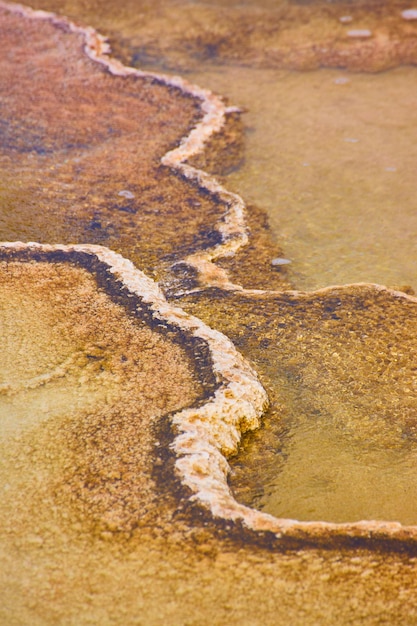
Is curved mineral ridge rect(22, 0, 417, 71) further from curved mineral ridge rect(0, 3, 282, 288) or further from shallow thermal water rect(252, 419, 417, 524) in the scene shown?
shallow thermal water rect(252, 419, 417, 524)

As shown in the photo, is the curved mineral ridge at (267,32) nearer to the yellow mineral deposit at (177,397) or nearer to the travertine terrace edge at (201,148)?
the travertine terrace edge at (201,148)

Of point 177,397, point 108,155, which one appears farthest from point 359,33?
point 177,397

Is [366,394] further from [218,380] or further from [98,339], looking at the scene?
[98,339]

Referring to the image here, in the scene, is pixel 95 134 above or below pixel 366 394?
above

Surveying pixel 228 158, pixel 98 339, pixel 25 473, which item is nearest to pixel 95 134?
pixel 228 158

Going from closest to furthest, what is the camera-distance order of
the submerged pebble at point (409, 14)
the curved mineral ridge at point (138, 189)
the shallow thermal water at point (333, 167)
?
the curved mineral ridge at point (138, 189), the shallow thermal water at point (333, 167), the submerged pebble at point (409, 14)

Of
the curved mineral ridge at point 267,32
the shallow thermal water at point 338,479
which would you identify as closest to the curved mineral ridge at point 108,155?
the curved mineral ridge at point 267,32

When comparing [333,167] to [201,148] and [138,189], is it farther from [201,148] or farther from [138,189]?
[138,189]
